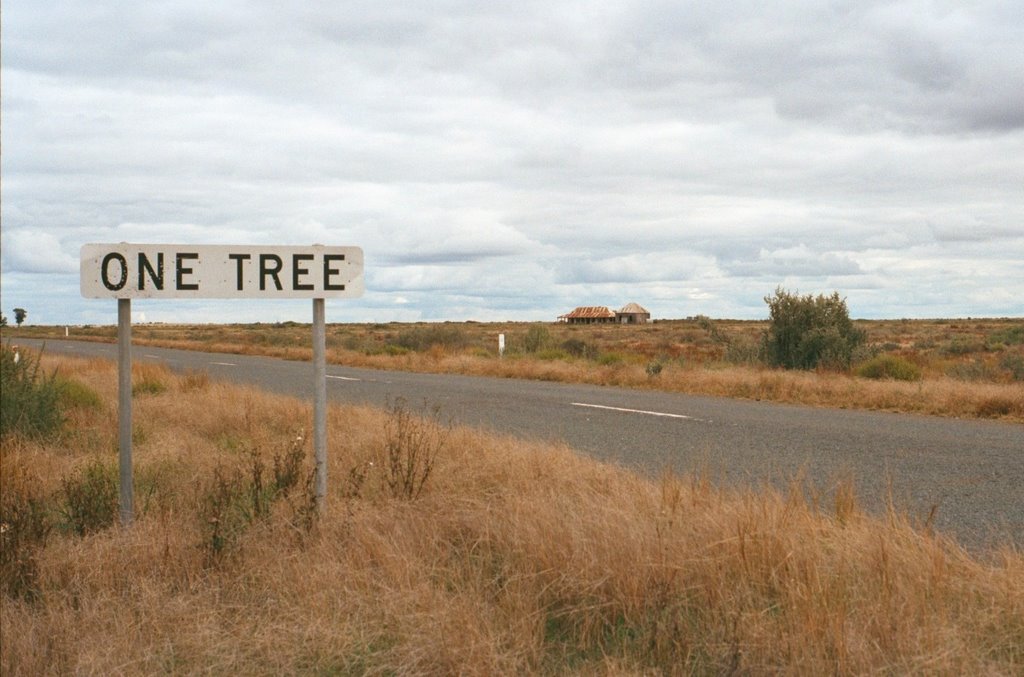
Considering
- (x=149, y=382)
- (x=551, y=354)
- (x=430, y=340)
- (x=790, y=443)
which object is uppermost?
(x=430, y=340)

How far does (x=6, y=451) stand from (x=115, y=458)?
33.0 inches

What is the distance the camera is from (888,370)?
19.3m

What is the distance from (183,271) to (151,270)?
0.18 metres

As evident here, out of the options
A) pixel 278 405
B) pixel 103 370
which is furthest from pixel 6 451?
pixel 103 370

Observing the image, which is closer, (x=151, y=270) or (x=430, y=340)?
(x=151, y=270)

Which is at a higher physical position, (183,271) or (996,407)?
(183,271)

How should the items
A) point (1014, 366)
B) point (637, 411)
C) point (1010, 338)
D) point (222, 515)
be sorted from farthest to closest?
point (1010, 338) < point (1014, 366) < point (637, 411) < point (222, 515)

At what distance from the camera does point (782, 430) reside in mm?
11125

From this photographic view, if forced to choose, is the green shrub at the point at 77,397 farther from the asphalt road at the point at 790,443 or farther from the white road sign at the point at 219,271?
the white road sign at the point at 219,271

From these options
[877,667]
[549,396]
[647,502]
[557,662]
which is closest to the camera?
[877,667]

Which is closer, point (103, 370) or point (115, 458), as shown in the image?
point (115, 458)

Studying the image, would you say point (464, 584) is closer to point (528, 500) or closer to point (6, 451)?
point (528, 500)

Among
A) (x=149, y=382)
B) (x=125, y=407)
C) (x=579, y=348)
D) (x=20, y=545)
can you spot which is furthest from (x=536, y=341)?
(x=20, y=545)

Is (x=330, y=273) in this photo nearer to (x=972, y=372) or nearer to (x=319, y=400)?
(x=319, y=400)
